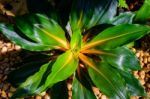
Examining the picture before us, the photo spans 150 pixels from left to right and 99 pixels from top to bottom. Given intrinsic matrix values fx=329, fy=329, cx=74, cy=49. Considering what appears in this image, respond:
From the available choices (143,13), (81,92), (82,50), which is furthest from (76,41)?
(143,13)

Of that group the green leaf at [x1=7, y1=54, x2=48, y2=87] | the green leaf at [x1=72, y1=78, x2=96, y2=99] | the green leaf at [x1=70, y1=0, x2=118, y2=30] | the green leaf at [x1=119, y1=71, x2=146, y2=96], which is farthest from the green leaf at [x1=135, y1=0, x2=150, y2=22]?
the green leaf at [x1=7, y1=54, x2=48, y2=87]

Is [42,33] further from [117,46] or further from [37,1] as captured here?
[117,46]

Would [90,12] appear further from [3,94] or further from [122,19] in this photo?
[3,94]

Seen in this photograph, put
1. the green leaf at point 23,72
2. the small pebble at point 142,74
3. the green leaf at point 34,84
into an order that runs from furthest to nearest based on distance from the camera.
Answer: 1. the small pebble at point 142,74
2. the green leaf at point 23,72
3. the green leaf at point 34,84

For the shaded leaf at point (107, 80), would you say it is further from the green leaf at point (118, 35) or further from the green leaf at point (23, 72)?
the green leaf at point (23, 72)

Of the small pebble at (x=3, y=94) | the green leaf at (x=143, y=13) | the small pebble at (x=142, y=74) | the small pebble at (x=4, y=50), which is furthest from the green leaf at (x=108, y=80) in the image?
the small pebble at (x=4, y=50)
